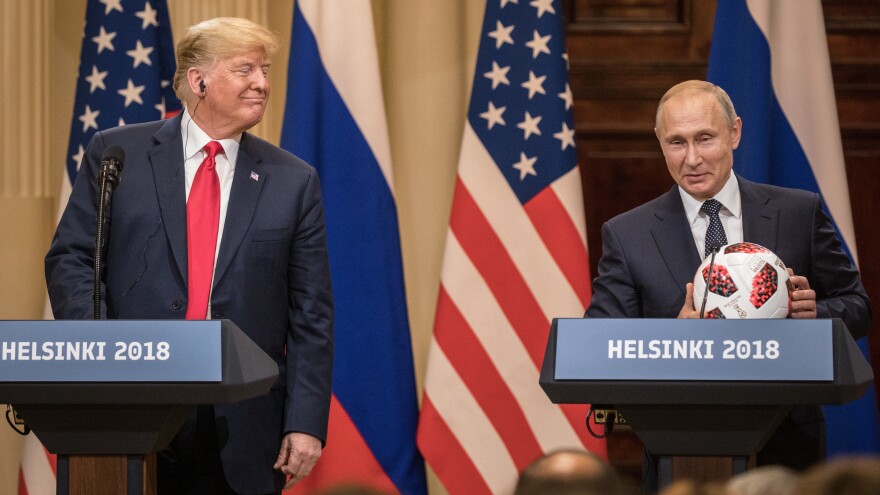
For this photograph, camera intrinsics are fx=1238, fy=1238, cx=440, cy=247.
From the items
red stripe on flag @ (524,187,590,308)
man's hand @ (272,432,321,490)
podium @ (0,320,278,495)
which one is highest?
podium @ (0,320,278,495)

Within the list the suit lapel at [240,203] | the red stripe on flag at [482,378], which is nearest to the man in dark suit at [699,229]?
the suit lapel at [240,203]

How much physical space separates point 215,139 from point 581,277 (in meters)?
1.88

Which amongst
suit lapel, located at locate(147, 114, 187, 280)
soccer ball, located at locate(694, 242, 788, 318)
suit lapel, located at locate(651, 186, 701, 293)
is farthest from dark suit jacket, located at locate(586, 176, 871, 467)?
suit lapel, located at locate(147, 114, 187, 280)

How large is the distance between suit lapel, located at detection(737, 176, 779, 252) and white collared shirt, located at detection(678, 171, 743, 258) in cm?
2

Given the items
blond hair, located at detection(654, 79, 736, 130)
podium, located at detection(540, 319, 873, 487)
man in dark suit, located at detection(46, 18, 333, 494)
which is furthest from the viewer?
blond hair, located at detection(654, 79, 736, 130)

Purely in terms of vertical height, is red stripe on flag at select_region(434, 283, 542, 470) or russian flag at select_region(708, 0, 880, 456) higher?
russian flag at select_region(708, 0, 880, 456)

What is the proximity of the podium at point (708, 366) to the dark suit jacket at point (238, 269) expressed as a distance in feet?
2.97

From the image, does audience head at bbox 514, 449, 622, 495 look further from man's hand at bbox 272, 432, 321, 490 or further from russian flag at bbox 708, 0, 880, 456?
russian flag at bbox 708, 0, 880, 456

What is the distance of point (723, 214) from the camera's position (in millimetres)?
3209

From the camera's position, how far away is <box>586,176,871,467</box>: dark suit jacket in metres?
3.11

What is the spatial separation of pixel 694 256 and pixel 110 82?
255cm

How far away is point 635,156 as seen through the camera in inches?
205

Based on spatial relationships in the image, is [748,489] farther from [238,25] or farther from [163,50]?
[163,50]

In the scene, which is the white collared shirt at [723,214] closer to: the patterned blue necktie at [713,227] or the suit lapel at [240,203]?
the patterned blue necktie at [713,227]
